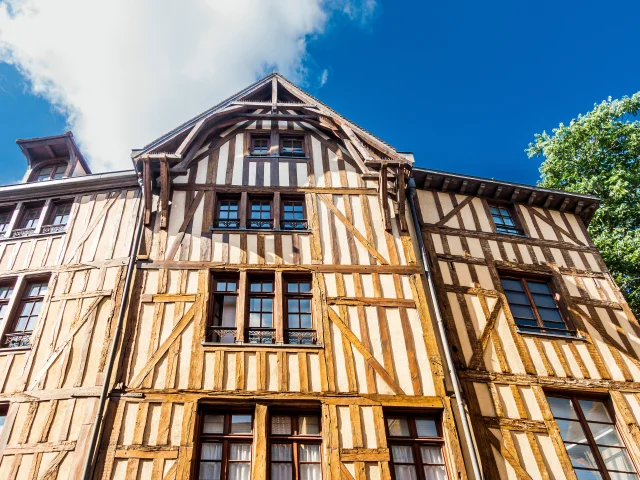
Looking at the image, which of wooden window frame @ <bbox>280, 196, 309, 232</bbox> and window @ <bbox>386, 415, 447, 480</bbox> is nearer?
window @ <bbox>386, 415, 447, 480</bbox>

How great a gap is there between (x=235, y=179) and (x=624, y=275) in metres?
10.2

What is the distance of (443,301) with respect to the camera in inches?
367

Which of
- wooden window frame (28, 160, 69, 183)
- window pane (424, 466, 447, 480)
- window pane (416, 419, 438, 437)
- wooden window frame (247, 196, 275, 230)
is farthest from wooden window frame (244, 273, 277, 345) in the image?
wooden window frame (28, 160, 69, 183)

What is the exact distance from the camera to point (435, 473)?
730cm

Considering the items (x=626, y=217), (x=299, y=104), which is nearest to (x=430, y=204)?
(x=299, y=104)

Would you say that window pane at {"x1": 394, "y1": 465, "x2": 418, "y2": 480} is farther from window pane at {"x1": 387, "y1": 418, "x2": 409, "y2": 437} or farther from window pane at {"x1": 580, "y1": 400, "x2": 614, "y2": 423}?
window pane at {"x1": 580, "y1": 400, "x2": 614, "y2": 423}

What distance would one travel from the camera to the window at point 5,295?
9.21 meters

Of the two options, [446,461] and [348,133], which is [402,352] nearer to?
[446,461]

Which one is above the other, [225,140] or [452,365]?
[225,140]

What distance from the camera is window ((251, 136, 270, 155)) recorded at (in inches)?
454

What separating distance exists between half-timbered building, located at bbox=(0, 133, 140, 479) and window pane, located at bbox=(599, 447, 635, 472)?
7.40 m

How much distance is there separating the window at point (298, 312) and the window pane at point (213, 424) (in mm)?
1537

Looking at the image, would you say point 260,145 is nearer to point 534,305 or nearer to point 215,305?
point 215,305

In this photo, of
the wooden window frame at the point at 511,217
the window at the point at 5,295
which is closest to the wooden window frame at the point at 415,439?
the wooden window frame at the point at 511,217
